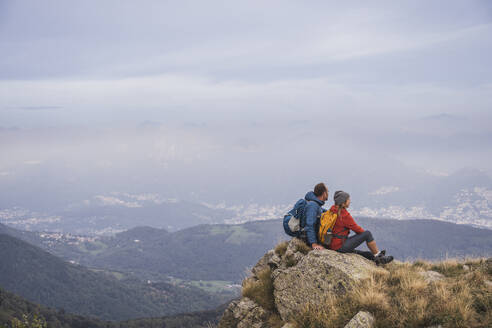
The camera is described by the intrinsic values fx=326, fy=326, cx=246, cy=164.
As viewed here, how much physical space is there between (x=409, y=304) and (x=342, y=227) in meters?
4.08

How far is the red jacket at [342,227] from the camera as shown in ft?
42.0

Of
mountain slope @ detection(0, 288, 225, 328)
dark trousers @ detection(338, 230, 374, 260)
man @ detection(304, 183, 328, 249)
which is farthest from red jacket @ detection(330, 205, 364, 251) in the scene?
mountain slope @ detection(0, 288, 225, 328)

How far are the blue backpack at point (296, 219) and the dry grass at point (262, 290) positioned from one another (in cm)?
214

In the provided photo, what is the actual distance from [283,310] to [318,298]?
1.52m

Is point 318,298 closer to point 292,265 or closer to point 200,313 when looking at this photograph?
point 292,265

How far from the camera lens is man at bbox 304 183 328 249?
13.5 metres

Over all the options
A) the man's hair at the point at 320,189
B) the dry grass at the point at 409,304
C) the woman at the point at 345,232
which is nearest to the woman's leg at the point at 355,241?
the woman at the point at 345,232

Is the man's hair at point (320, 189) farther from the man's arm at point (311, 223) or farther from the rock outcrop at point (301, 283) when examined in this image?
the rock outcrop at point (301, 283)

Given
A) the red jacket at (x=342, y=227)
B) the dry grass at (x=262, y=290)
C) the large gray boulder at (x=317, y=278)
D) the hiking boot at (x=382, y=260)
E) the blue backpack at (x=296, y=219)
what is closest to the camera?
the large gray boulder at (x=317, y=278)

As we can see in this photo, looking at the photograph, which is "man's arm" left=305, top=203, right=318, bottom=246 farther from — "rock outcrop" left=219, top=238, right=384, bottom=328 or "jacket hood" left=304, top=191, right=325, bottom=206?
"rock outcrop" left=219, top=238, right=384, bottom=328

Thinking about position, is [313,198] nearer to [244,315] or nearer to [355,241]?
[355,241]

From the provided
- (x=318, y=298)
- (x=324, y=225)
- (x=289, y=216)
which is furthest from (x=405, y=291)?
(x=289, y=216)

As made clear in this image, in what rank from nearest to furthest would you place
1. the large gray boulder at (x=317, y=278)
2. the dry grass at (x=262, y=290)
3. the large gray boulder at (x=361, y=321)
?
the large gray boulder at (x=361, y=321)
the large gray boulder at (x=317, y=278)
the dry grass at (x=262, y=290)

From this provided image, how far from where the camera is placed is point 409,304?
9305mm
